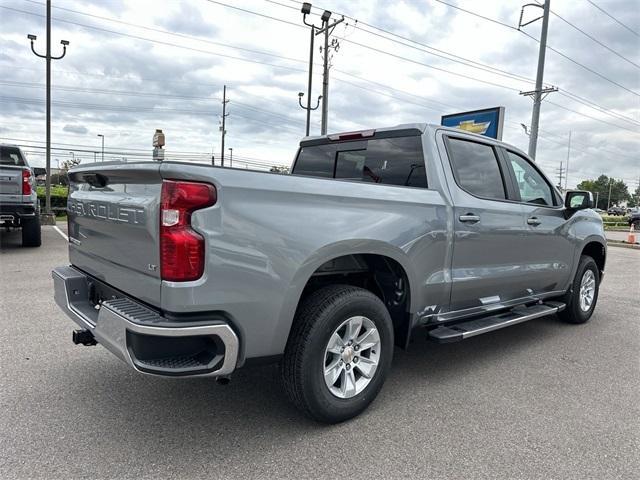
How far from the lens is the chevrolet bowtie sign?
13062mm

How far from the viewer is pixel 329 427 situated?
9.48 ft

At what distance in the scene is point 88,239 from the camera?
123 inches

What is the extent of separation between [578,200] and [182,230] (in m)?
4.31

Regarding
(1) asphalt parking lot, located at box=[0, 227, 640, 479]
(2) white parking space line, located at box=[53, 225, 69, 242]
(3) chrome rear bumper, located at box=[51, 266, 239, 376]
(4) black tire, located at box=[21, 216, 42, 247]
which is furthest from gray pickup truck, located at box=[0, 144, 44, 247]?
(3) chrome rear bumper, located at box=[51, 266, 239, 376]

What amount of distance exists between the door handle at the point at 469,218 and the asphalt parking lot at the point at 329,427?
1256 millimetres

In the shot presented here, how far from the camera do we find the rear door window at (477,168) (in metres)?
3.79

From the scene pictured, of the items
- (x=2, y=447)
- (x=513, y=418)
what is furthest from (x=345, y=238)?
(x=2, y=447)

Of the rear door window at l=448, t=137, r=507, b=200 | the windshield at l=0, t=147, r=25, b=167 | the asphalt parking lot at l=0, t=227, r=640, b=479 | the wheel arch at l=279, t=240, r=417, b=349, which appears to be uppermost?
the windshield at l=0, t=147, r=25, b=167

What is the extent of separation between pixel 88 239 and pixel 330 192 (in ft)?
5.46

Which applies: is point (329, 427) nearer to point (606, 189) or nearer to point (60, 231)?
point (60, 231)

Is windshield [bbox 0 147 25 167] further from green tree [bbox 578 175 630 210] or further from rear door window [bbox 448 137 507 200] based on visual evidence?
green tree [bbox 578 175 630 210]

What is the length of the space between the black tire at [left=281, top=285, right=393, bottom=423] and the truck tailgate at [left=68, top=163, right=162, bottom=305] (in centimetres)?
84

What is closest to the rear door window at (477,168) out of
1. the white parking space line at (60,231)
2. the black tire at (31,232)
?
the black tire at (31,232)

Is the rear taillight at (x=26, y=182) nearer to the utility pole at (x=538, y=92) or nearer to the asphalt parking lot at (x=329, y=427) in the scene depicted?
the asphalt parking lot at (x=329, y=427)
